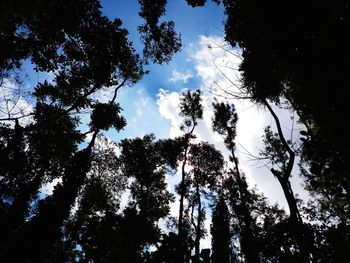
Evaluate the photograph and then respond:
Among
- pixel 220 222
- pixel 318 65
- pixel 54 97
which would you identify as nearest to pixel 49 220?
pixel 54 97

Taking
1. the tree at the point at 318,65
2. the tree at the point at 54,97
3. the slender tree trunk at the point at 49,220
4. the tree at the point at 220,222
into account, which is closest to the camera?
the tree at the point at 318,65

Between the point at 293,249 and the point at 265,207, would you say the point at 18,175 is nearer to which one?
the point at 293,249

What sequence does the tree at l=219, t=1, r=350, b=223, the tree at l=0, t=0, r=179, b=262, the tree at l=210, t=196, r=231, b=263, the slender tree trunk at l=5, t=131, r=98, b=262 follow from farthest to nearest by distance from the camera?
the tree at l=210, t=196, r=231, b=263, the slender tree trunk at l=5, t=131, r=98, b=262, the tree at l=0, t=0, r=179, b=262, the tree at l=219, t=1, r=350, b=223

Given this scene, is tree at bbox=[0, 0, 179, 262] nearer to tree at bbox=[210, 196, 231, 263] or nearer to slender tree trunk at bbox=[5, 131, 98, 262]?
slender tree trunk at bbox=[5, 131, 98, 262]

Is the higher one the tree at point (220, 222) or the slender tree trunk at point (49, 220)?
the tree at point (220, 222)

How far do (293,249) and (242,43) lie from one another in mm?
8938

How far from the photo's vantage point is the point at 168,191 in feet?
91.1

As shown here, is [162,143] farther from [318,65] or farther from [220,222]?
[318,65]

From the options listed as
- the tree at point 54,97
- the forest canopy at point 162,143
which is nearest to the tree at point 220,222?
the forest canopy at point 162,143

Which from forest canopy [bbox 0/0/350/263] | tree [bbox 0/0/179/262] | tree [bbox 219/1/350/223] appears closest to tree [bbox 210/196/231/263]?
forest canopy [bbox 0/0/350/263]

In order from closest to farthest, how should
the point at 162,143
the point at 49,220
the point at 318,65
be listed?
the point at 318,65 → the point at 49,220 → the point at 162,143

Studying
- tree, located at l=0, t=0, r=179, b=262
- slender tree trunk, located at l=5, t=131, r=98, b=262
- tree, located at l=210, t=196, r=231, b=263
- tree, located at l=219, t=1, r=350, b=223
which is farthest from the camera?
tree, located at l=210, t=196, r=231, b=263

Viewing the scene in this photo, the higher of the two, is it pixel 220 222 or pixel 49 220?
pixel 220 222

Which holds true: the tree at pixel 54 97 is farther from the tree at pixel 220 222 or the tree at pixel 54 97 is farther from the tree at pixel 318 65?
the tree at pixel 220 222
